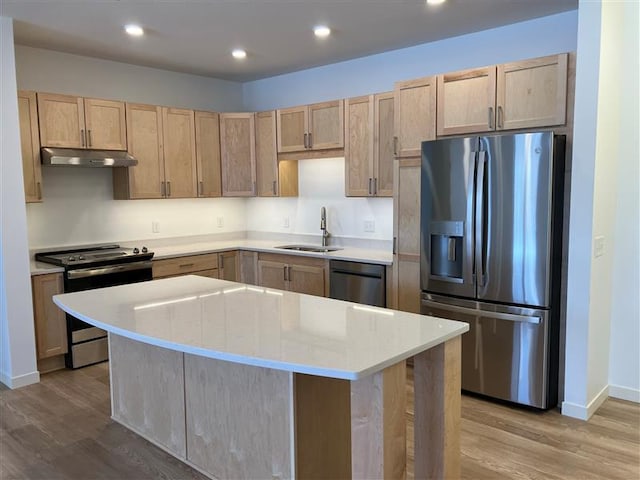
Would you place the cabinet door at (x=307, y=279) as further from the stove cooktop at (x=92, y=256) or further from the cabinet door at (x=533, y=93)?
the cabinet door at (x=533, y=93)

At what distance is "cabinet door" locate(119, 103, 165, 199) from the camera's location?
469cm

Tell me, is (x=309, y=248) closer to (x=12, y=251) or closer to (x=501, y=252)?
(x=501, y=252)

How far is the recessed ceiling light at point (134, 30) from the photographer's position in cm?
376

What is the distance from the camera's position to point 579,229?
3113mm

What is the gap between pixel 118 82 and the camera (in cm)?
489

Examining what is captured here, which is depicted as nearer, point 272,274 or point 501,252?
point 501,252

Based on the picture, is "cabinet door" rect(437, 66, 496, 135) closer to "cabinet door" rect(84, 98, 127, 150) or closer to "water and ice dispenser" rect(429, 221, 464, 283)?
"water and ice dispenser" rect(429, 221, 464, 283)

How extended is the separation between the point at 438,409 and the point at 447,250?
1683 millimetres

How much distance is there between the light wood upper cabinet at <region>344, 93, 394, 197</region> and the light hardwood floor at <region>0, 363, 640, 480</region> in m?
1.86

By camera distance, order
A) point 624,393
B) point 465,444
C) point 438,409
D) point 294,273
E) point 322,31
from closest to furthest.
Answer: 1. point 438,409
2. point 465,444
3. point 624,393
4. point 322,31
5. point 294,273

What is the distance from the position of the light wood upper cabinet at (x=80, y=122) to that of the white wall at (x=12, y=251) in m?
0.43

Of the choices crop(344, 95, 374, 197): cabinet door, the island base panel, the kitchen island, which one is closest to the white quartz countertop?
the kitchen island

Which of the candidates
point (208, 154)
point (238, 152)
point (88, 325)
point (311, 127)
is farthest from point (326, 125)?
point (88, 325)

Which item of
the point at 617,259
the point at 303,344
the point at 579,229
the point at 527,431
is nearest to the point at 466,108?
the point at 579,229
